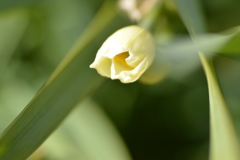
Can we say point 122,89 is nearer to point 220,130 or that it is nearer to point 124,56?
point 124,56

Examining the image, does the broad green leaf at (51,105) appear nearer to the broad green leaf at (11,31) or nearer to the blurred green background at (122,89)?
the blurred green background at (122,89)

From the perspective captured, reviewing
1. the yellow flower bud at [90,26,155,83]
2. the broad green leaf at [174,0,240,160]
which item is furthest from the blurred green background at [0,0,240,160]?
the broad green leaf at [174,0,240,160]

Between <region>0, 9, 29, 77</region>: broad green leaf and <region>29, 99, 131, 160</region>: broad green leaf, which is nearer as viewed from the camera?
<region>29, 99, 131, 160</region>: broad green leaf

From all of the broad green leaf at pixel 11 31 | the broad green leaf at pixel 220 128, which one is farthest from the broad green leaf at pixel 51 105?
the broad green leaf at pixel 11 31

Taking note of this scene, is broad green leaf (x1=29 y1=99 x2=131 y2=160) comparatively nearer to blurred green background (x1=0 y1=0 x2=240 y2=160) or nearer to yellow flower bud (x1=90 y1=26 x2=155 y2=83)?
blurred green background (x1=0 y1=0 x2=240 y2=160)

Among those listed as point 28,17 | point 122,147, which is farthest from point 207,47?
point 28,17

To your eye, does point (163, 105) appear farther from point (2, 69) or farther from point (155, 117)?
point (2, 69)
